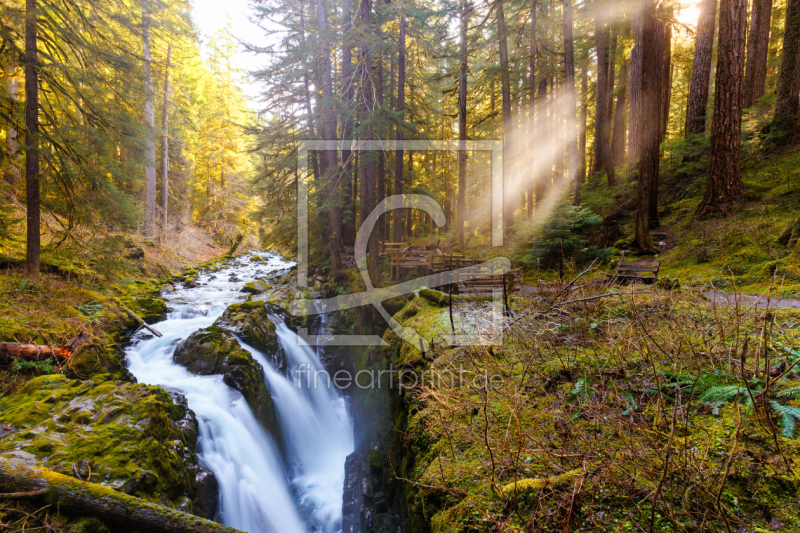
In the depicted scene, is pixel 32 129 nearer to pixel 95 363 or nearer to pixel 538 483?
pixel 95 363

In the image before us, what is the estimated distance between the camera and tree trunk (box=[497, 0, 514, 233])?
49.9 ft

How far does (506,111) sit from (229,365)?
634 inches

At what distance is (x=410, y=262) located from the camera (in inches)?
535

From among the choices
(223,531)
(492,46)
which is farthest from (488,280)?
(492,46)

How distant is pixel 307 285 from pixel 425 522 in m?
13.6

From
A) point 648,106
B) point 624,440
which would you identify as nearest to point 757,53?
point 648,106

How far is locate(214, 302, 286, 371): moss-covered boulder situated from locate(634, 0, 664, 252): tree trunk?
10.8 meters

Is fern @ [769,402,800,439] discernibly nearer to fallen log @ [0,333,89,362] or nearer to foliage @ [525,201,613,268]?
foliage @ [525,201,613,268]

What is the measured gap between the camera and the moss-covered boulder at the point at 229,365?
290 inches

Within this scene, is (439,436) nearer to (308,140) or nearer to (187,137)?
(308,140)

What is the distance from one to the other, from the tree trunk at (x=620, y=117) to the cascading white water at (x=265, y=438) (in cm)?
1988

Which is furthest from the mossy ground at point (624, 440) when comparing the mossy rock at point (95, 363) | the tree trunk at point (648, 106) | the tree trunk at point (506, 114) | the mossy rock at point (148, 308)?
the tree trunk at point (506, 114)

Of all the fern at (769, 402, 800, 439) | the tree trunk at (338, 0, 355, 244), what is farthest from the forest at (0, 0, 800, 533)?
the tree trunk at (338, 0, 355, 244)

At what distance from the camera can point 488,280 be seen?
9.13 meters
